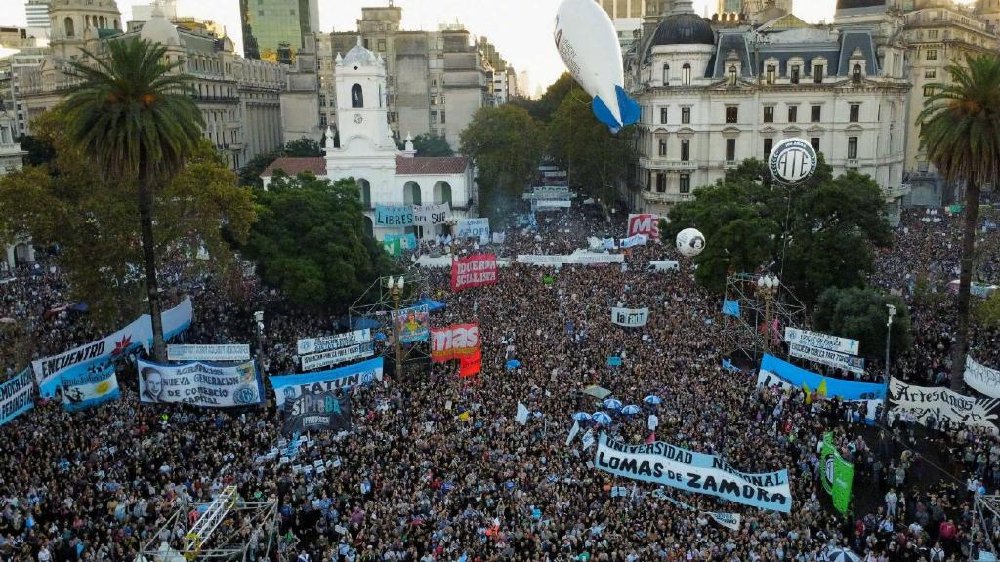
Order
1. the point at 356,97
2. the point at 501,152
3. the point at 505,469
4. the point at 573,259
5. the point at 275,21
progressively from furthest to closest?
the point at 275,21
the point at 501,152
the point at 356,97
the point at 573,259
the point at 505,469

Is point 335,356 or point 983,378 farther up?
A: point 335,356

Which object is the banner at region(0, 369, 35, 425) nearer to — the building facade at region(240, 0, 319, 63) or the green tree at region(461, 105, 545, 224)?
the green tree at region(461, 105, 545, 224)

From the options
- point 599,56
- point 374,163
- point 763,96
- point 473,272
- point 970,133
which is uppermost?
point 599,56

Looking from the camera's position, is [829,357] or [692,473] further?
[829,357]

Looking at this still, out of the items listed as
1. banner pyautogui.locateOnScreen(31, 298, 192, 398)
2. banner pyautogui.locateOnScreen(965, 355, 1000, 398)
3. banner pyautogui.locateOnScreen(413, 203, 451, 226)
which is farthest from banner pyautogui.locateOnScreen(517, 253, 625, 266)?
banner pyautogui.locateOnScreen(965, 355, 1000, 398)

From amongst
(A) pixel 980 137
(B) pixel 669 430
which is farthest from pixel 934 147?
(B) pixel 669 430

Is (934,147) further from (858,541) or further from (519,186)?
(519,186)

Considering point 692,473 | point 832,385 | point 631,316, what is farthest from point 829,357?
point 692,473

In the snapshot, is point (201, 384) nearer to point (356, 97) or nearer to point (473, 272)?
point (473, 272)

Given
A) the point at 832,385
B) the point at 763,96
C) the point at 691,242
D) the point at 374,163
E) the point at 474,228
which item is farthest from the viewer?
the point at 763,96
